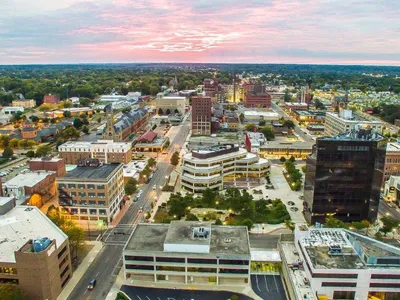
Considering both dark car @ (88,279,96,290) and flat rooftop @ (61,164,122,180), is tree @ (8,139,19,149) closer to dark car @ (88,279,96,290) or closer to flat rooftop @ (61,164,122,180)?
flat rooftop @ (61,164,122,180)

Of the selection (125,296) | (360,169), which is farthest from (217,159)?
(125,296)

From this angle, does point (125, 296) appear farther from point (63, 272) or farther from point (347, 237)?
point (347, 237)

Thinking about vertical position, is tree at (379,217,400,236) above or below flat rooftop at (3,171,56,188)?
below

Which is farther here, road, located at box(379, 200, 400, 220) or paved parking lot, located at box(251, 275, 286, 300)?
road, located at box(379, 200, 400, 220)

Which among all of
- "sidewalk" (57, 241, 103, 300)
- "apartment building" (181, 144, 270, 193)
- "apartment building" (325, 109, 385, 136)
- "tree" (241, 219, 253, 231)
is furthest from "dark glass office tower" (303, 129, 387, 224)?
"apartment building" (325, 109, 385, 136)

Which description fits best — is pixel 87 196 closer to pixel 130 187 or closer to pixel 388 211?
pixel 130 187

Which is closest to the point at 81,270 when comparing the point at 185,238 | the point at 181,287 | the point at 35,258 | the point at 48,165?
the point at 35,258
